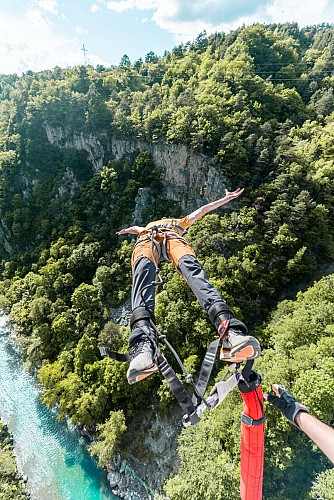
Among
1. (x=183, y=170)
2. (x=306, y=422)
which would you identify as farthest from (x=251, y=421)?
(x=183, y=170)

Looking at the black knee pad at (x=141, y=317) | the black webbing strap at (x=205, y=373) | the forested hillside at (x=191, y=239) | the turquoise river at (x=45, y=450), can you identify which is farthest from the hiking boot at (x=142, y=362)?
the turquoise river at (x=45, y=450)

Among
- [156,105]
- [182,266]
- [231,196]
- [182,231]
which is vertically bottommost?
[182,266]

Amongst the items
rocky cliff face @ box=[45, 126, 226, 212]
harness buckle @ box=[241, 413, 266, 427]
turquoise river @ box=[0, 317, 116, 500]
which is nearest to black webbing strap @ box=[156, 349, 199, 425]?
harness buckle @ box=[241, 413, 266, 427]

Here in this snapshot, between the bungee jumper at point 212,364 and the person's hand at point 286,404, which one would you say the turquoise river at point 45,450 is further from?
the person's hand at point 286,404

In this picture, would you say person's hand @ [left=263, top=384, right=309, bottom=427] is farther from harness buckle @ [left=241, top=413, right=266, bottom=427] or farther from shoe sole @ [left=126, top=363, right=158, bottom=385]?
shoe sole @ [left=126, top=363, right=158, bottom=385]

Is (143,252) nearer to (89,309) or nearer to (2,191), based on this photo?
(89,309)

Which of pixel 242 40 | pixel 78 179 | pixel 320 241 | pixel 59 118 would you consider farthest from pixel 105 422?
pixel 242 40
